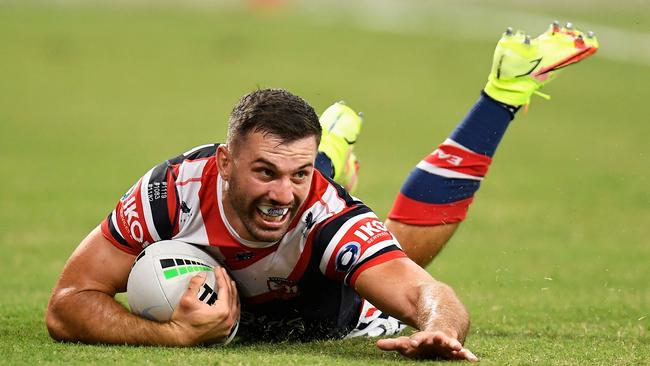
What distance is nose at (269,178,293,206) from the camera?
20.9ft

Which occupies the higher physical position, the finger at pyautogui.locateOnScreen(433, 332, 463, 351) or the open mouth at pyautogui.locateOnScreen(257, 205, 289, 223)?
the open mouth at pyautogui.locateOnScreen(257, 205, 289, 223)

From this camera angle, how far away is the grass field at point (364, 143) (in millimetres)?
7836

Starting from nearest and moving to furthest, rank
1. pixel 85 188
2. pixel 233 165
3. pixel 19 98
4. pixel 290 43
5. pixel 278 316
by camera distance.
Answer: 1. pixel 233 165
2. pixel 278 316
3. pixel 85 188
4. pixel 19 98
5. pixel 290 43

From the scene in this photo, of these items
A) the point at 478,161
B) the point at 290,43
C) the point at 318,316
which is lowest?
the point at 290,43

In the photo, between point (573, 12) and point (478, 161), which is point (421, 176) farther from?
point (573, 12)

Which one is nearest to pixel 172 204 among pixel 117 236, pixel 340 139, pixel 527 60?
pixel 117 236

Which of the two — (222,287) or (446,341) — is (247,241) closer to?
(222,287)

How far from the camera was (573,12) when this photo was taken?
129 feet

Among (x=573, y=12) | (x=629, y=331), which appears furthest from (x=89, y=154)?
(x=573, y=12)

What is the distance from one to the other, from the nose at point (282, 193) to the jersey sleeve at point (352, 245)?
0.37 metres

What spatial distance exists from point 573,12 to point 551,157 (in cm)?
2043

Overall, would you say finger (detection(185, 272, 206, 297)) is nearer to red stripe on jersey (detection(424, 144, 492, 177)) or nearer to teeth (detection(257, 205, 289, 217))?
teeth (detection(257, 205, 289, 217))

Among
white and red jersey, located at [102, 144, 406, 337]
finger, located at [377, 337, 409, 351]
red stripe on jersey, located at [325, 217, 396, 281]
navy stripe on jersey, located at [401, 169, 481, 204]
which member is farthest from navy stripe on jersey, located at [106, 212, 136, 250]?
navy stripe on jersey, located at [401, 169, 481, 204]

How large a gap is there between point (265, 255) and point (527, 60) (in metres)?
2.41
